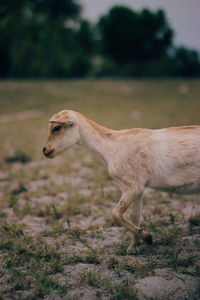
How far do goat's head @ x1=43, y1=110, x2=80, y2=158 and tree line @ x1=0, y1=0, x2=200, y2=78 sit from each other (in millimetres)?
34659

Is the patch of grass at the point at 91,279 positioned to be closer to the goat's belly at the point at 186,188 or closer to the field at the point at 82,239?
the field at the point at 82,239

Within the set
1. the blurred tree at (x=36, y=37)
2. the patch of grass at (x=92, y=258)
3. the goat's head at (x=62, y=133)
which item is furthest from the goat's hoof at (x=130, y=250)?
the blurred tree at (x=36, y=37)

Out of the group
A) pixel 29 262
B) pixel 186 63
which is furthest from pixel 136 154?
pixel 186 63

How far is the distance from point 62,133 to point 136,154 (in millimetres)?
917

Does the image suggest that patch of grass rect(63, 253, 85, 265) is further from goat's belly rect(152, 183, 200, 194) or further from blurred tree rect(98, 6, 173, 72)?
blurred tree rect(98, 6, 173, 72)

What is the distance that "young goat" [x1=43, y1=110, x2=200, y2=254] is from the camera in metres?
3.69

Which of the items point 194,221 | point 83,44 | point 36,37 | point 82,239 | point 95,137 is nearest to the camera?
point 95,137

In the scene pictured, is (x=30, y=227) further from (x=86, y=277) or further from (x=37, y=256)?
(x=86, y=277)

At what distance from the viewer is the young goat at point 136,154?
369 cm

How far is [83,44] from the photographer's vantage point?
216ft

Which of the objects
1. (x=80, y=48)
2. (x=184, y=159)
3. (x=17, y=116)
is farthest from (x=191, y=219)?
(x=80, y=48)

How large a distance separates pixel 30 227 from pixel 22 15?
36915 mm

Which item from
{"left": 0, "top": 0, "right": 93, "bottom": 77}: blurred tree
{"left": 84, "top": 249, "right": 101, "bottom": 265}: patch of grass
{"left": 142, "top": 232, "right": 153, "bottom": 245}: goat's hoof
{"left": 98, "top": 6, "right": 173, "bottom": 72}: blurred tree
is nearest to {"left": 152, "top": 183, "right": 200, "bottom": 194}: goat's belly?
{"left": 142, "top": 232, "right": 153, "bottom": 245}: goat's hoof

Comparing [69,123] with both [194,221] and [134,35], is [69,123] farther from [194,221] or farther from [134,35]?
[134,35]
